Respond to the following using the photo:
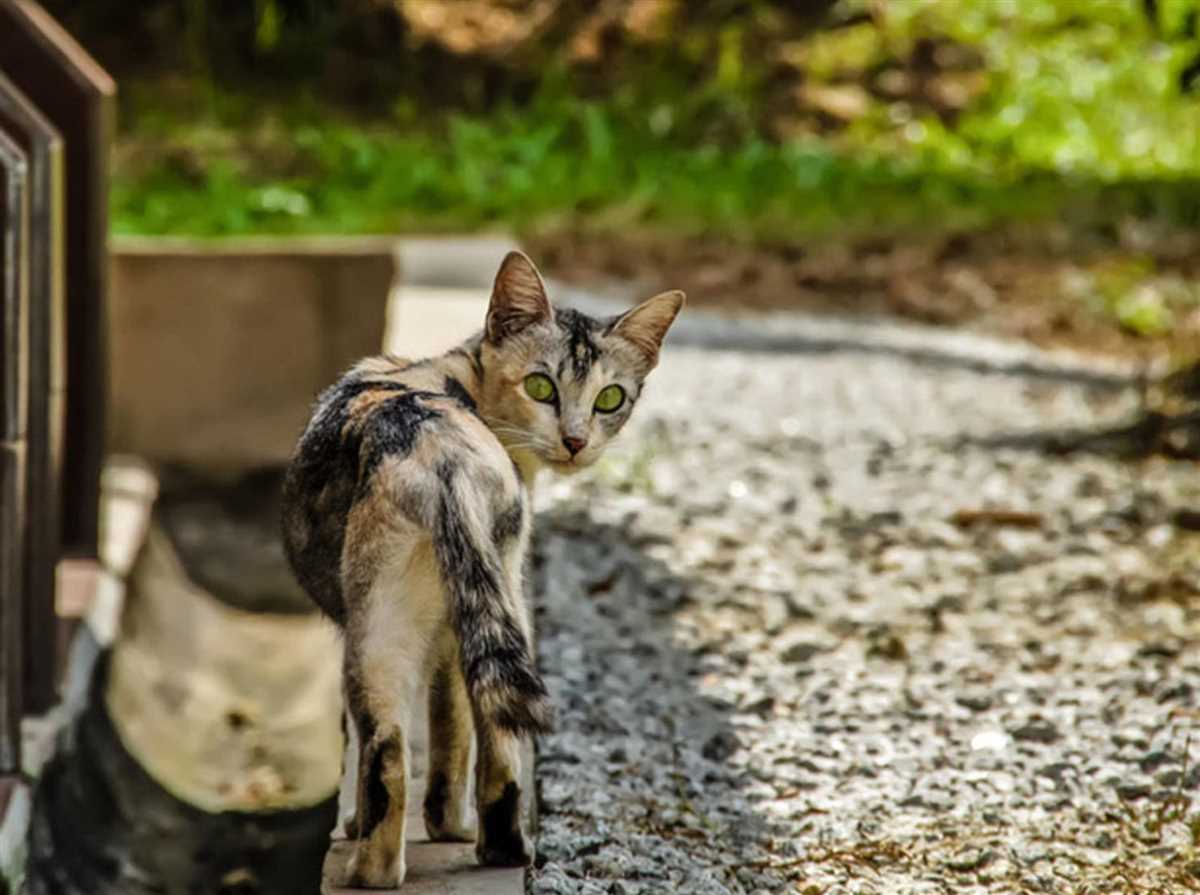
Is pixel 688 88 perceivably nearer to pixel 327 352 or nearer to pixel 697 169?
pixel 697 169

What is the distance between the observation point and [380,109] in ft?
40.0

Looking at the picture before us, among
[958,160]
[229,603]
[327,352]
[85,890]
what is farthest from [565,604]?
[958,160]

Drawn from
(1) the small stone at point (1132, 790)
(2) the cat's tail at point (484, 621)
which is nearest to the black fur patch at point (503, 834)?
(2) the cat's tail at point (484, 621)

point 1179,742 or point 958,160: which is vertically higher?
point 958,160

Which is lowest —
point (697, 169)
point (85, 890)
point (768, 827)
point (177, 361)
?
point (85, 890)

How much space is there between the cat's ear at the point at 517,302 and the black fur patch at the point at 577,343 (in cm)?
3

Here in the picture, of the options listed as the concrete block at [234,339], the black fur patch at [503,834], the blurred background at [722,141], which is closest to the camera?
the black fur patch at [503,834]

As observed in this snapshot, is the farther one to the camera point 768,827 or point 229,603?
point 229,603

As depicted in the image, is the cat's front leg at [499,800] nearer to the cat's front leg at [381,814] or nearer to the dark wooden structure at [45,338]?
the cat's front leg at [381,814]

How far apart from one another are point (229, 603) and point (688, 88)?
6.62 meters

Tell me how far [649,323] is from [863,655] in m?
1.54

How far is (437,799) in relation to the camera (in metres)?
3.15

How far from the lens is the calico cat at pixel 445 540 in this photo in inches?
110

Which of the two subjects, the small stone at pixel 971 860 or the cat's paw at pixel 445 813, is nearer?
the cat's paw at pixel 445 813
